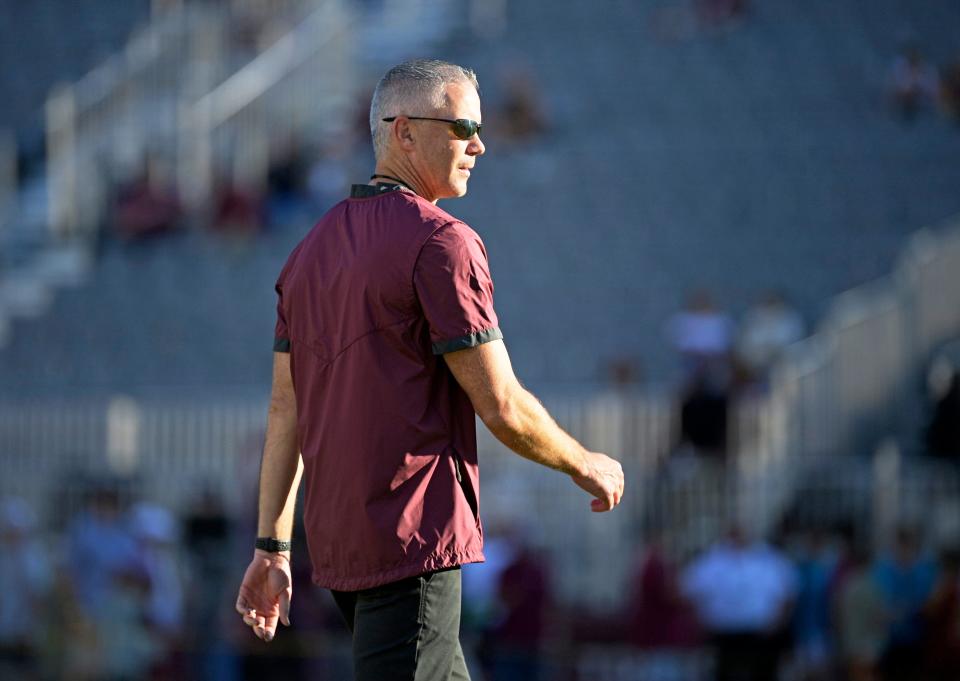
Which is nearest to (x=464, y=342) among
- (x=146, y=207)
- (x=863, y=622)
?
(x=863, y=622)

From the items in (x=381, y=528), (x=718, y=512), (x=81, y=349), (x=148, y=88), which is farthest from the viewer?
(x=148, y=88)

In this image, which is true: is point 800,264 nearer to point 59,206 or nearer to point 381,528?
point 59,206

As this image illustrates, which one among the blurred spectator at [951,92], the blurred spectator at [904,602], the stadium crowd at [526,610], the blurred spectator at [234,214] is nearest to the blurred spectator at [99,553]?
the stadium crowd at [526,610]

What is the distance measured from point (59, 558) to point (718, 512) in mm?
5264

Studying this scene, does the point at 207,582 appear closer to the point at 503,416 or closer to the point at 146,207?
the point at 146,207

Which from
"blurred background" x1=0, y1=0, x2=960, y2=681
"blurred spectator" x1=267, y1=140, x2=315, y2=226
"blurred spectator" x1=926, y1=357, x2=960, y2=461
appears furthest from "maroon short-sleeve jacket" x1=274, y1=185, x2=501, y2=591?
"blurred spectator" x1=267, y1=140, x2=315, y2=226

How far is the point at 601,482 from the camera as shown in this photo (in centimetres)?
393

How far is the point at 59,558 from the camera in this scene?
14.1 m

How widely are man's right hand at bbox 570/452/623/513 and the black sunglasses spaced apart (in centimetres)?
79

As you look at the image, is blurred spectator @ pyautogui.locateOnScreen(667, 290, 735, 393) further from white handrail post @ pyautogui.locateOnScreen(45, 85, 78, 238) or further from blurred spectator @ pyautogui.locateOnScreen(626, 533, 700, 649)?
white handrail post @ pyautogui.locateOnScreen(45, 85, 78, 238)

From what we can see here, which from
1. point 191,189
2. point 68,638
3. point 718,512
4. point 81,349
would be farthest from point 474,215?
point 68,638

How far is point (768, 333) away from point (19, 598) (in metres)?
7.29

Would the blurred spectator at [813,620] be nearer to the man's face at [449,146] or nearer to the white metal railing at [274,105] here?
the man's face at [449,146]

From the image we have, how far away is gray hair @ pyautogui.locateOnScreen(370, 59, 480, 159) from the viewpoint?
13.3 ft
